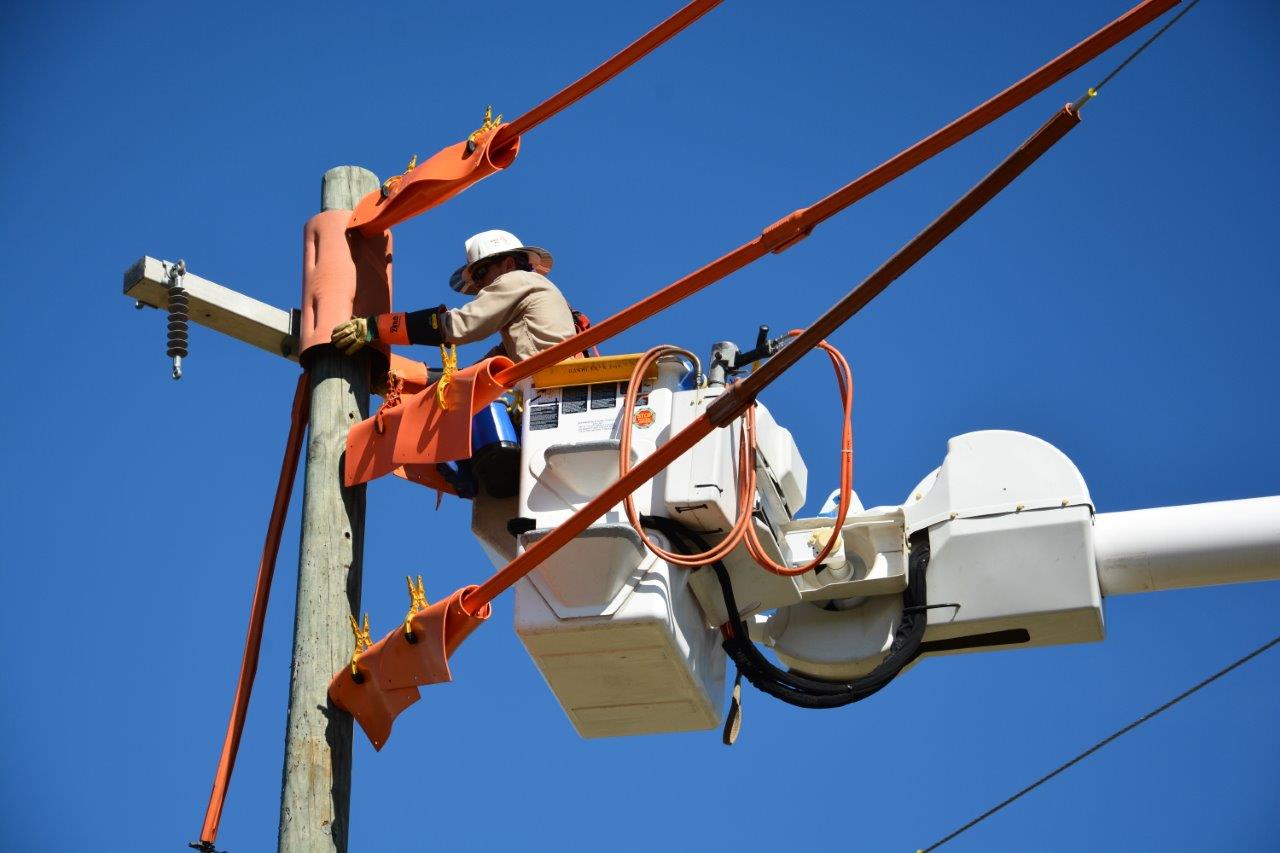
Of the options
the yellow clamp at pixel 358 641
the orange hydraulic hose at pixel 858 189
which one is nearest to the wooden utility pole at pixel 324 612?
the yellow clamp at pixel 358 641

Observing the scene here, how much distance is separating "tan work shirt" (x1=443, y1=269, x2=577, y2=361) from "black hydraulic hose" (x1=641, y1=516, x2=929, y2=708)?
1300 millimetres

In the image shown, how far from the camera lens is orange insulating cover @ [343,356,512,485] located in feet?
27.6

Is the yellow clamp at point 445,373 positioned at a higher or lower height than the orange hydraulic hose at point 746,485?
higher

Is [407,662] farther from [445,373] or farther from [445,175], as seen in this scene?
[445,175]

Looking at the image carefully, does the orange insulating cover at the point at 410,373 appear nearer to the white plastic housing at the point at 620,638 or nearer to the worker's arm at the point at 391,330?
the worker's arm at the point at 391,330

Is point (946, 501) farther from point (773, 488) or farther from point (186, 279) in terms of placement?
point (186, 279)

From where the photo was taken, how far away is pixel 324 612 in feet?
27.0

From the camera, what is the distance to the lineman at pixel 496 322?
888 centimetres

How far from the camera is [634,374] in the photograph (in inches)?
320

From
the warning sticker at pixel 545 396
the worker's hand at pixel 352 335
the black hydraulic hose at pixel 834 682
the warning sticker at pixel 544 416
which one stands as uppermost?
the worker's hand at pixel 352 335

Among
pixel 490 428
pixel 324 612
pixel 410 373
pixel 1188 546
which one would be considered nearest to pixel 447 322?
pixel 410 373

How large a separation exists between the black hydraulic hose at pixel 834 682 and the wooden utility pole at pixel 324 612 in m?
1.36

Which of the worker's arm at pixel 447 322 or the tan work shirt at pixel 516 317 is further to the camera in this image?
the tan work shirt at pixel 516 317

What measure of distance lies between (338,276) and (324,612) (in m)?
1.52
